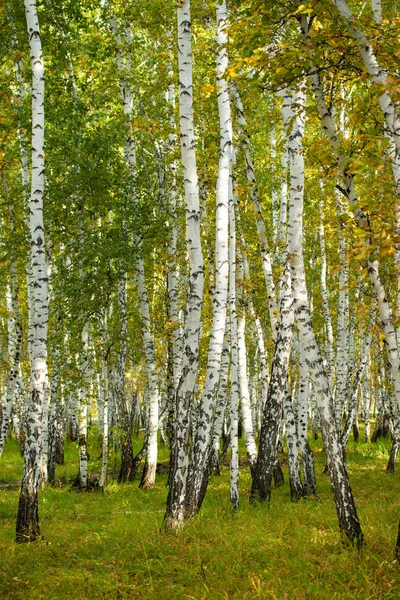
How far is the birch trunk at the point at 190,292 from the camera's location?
8.07 meters

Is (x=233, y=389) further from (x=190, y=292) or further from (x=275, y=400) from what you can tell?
(x=190, y=292)

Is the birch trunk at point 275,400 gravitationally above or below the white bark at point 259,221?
below

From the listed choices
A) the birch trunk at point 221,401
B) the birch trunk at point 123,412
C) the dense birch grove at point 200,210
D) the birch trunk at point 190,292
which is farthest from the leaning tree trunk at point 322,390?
the birch trunk at point 123,412

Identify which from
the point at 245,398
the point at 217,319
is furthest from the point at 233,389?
the point at 217,319

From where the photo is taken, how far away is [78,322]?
15.5m

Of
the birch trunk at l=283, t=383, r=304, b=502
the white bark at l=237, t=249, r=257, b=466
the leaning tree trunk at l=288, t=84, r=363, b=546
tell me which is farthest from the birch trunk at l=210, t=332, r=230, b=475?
the leaning tree trunk at l=288, t=84, r=363, b=546

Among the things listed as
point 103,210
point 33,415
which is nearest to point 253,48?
point 33,415

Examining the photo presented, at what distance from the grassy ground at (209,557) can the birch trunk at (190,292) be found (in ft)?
3.04

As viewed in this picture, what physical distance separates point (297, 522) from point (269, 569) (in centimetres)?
234

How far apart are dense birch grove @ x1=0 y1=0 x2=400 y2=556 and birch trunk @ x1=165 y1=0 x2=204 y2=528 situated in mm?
28

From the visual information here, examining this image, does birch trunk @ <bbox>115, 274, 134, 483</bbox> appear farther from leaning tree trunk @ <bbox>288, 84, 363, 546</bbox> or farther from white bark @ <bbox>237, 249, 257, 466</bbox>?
leaning tree trunk @ <bbox>288, 84, 363, 546</bbox>

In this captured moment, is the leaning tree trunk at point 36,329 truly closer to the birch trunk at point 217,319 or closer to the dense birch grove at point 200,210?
the dense birch grove at point 200,210

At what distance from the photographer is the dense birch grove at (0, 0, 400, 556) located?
259 inches

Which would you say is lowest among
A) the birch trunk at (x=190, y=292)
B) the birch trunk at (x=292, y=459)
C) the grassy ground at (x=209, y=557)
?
the grassy ground at (x=209, y=557)
